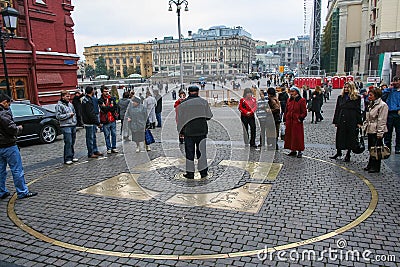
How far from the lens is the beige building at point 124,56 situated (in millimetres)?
128875

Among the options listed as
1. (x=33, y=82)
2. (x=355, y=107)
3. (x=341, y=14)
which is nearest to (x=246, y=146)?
(x=355, y=107)

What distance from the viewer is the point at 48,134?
12039 mm

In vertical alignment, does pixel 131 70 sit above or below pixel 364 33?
below

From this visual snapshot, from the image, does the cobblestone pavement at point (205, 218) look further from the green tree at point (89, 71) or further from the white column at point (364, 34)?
the green tree at point (89, 71)

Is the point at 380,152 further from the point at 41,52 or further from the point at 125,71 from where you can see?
the point at 125,71

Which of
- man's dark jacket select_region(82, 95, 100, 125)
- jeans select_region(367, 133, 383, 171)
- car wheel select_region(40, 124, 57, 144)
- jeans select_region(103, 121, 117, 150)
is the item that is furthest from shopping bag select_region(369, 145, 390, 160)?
car wheel select_region(40, 124, 57, 144)

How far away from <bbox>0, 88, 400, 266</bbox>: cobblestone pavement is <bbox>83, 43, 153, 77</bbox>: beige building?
405 ft

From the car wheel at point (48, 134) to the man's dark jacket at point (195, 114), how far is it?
731cm

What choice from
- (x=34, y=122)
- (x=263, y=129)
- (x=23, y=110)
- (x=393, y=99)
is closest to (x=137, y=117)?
(x=263, y=129)

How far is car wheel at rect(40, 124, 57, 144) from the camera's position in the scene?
1177cm

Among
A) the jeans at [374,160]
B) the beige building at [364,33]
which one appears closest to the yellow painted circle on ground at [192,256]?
the jeans at [374,160]

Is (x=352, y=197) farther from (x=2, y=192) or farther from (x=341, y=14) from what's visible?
(x=341, y=14)

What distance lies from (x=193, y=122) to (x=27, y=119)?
755 cm

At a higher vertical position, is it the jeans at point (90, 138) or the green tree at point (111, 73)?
the green tree at point (111, 73)
